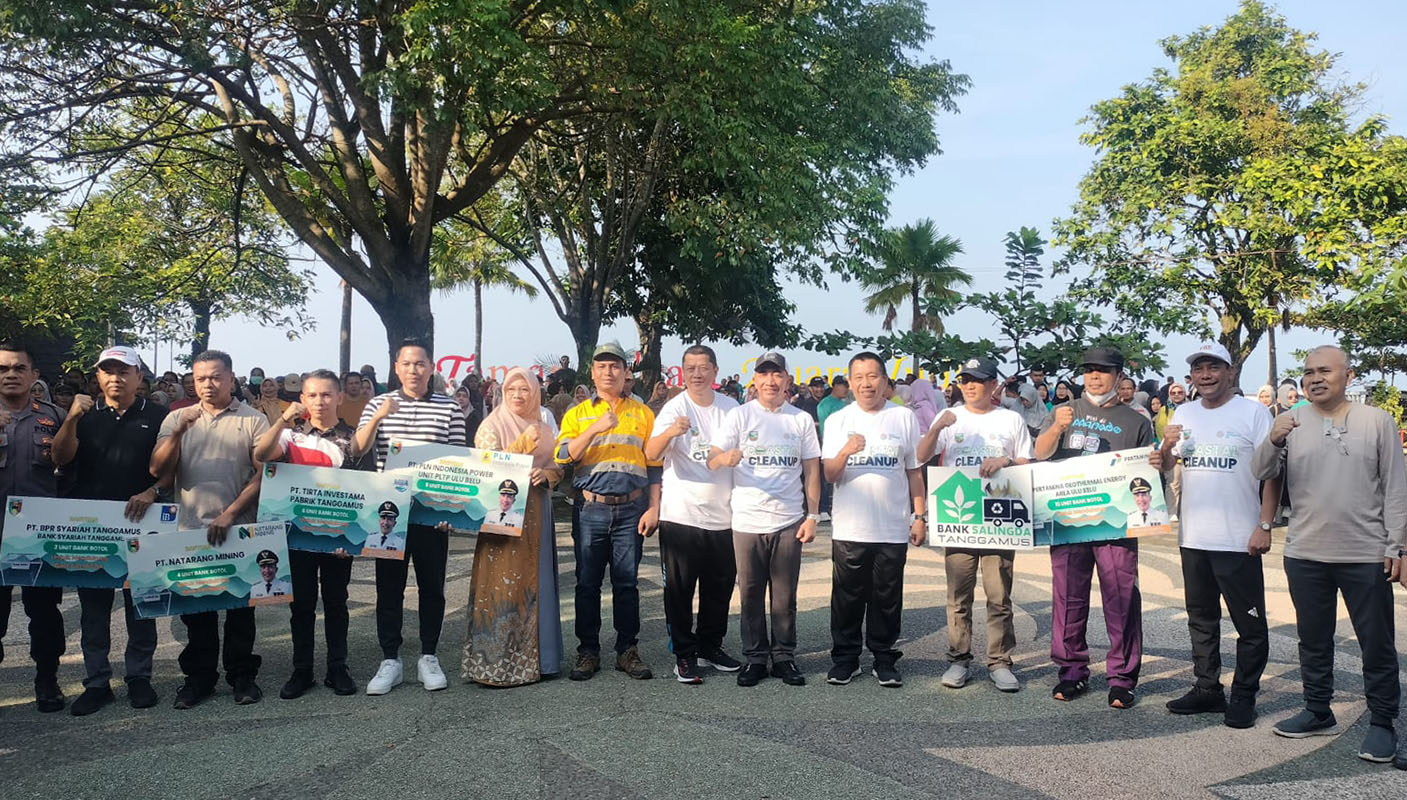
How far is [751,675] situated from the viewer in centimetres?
649

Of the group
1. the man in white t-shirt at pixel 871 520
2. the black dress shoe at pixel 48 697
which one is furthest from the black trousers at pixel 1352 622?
the black dress shoe at pixel 48 697

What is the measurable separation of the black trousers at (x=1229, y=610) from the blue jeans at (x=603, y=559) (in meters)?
3.19

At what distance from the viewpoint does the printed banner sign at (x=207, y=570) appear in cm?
588

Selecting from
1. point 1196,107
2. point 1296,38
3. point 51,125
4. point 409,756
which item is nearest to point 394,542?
point 409,756

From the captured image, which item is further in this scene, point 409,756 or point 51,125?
point 51,125

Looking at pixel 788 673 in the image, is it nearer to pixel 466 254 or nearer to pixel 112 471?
pixel 112 471

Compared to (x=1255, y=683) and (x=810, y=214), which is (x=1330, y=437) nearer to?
(x=1255, y=683)

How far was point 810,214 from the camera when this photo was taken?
1825 cm

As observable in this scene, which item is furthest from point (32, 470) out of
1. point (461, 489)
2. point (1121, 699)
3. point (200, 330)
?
point (200, 330)

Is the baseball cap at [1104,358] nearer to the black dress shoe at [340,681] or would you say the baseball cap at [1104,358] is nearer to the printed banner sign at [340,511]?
the printed banner sign at [340,511]

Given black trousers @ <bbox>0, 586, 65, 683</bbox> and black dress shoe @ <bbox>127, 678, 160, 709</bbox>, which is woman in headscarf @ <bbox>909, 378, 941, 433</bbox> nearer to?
black dress shoe @ <bbox>127, 678, 160, 709</bbox>

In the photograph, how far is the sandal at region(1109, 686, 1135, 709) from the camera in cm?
598

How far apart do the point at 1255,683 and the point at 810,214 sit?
1341 cm

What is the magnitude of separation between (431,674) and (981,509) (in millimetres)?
3438
